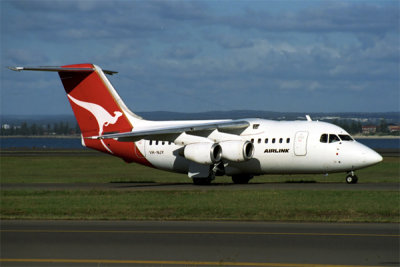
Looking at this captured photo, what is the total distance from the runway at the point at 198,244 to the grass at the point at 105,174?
23890 millimetres

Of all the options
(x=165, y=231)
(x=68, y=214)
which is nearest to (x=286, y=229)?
(x=165, y=231)

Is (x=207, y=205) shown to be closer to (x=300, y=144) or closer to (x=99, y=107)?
(x=300, y=144)

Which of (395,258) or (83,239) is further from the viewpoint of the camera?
(83,239)

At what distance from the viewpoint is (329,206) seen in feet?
83.8

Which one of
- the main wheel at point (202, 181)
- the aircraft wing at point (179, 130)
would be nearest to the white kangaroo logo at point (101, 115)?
the aircraft wing at point (179, 130)

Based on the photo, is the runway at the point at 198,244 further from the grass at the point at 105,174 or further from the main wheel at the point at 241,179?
the grass at the point at 105,174

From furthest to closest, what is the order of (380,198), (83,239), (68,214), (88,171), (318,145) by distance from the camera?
(88,171)
(318,145)
(380,198)
(68,214)
(83,239)

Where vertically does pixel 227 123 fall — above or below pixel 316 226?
above

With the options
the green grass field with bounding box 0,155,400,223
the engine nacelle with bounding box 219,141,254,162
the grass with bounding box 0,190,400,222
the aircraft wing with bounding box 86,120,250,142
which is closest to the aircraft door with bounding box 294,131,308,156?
the engine nacelle with bounding box 219,141,254,162

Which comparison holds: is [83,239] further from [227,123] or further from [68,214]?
[227,123]

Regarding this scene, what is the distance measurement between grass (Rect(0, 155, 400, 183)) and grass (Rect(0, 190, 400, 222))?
1355cm

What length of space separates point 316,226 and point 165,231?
4214mm

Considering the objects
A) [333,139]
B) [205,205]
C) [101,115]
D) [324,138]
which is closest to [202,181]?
[324,138]

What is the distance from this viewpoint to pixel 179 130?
39.7 m
